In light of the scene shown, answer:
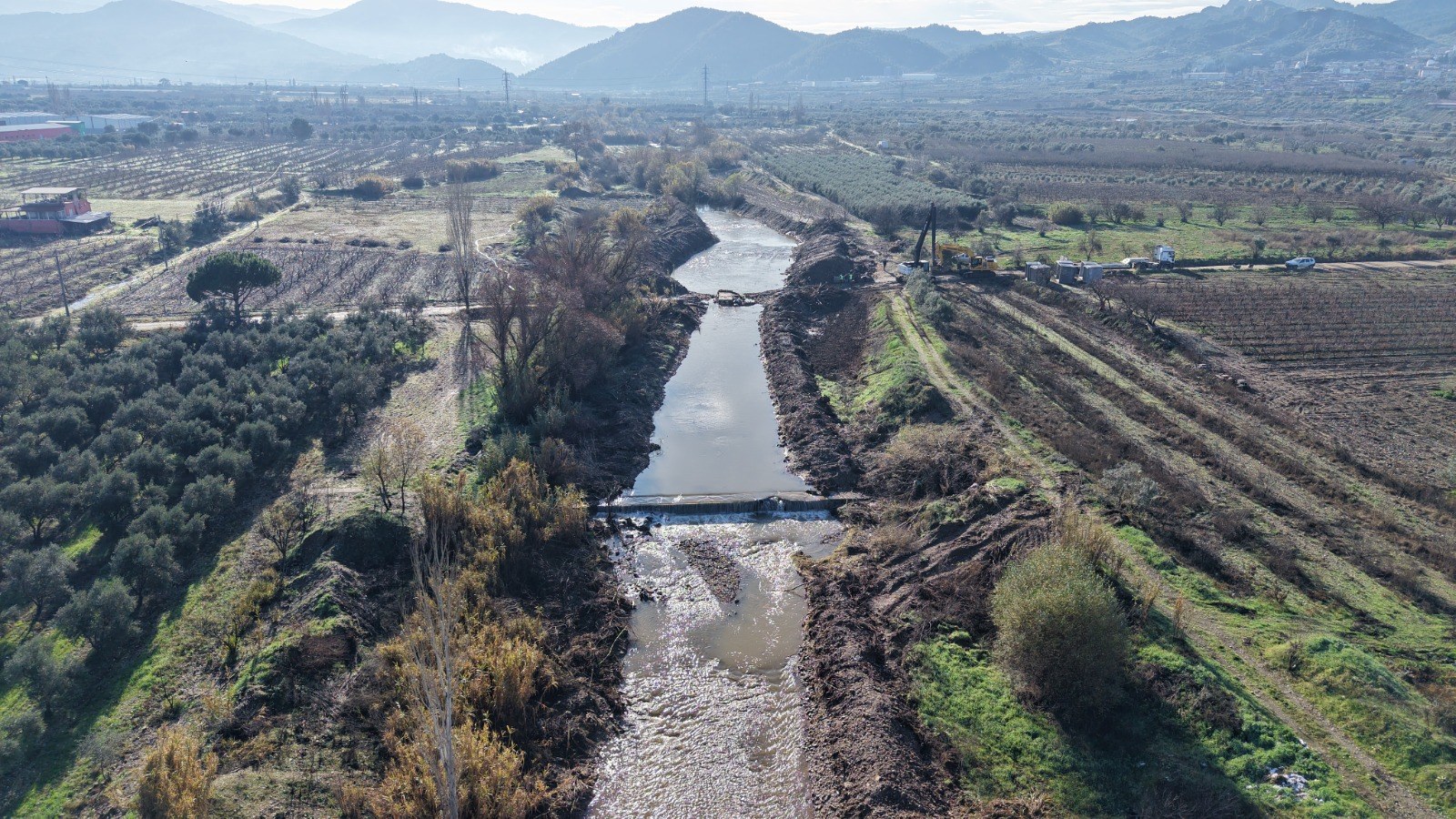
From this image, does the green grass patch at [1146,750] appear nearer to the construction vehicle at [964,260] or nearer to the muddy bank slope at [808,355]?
the muddy bank slope at [808,355]

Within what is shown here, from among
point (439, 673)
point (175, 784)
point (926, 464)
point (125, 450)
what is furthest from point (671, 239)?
point (439, 673)

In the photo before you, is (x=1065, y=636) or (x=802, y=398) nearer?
(x=1065, y=636)

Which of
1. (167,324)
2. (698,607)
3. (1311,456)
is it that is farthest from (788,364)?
(167,324)

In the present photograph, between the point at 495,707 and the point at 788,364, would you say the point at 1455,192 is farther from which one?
the point at 495,707

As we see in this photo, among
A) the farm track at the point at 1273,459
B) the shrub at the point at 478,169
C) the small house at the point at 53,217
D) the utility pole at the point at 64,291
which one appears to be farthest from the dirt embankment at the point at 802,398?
the shrub at the point at 478,169

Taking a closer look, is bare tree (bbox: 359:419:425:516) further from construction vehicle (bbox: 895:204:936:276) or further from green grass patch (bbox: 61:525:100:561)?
construction vehicle (bbox: 895:204:936:276)

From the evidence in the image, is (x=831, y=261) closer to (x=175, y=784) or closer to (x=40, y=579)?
(x=40, y=579)
